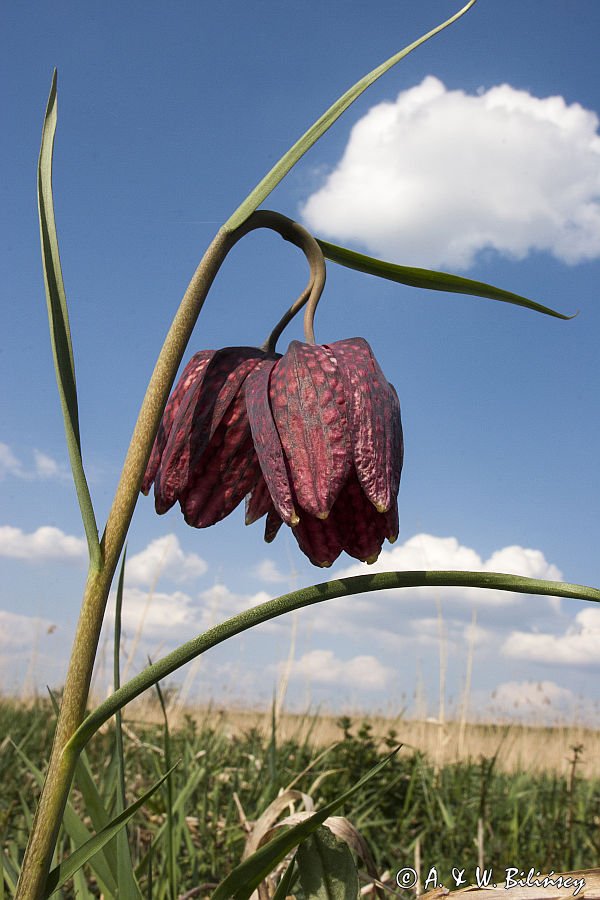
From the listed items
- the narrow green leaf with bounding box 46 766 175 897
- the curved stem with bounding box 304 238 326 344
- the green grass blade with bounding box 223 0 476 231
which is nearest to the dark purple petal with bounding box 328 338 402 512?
the curved stem with bounding box 304 238 326 344

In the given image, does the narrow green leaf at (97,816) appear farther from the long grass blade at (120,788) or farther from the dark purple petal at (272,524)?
the dark purple petal at (272,524)

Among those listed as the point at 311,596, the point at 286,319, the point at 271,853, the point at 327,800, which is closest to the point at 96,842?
the point at 271,853

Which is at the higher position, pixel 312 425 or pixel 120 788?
pixel 312 425

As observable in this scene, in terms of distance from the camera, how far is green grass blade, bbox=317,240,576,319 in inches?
41.6

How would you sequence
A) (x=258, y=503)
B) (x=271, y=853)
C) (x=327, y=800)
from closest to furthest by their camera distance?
1. (x=271, y=853)
2. (x=258, y=503)
3. (x=327, y=800)

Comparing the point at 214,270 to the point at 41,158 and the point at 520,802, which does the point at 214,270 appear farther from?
the point at 520,802

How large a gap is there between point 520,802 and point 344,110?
7.10 ft

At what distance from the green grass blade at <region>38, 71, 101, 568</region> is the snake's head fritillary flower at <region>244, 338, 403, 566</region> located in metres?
0.20

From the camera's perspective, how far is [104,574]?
Result: 917mm

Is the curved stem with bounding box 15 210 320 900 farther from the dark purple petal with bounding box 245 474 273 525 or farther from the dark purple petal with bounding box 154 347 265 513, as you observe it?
the dark purple petal with bounding box 245 474 273 525

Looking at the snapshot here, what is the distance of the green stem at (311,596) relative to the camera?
81cm

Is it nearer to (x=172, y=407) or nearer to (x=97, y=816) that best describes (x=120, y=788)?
(x=97, y=816)

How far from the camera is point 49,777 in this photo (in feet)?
2.87

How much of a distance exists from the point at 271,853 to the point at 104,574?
1.08 feet
